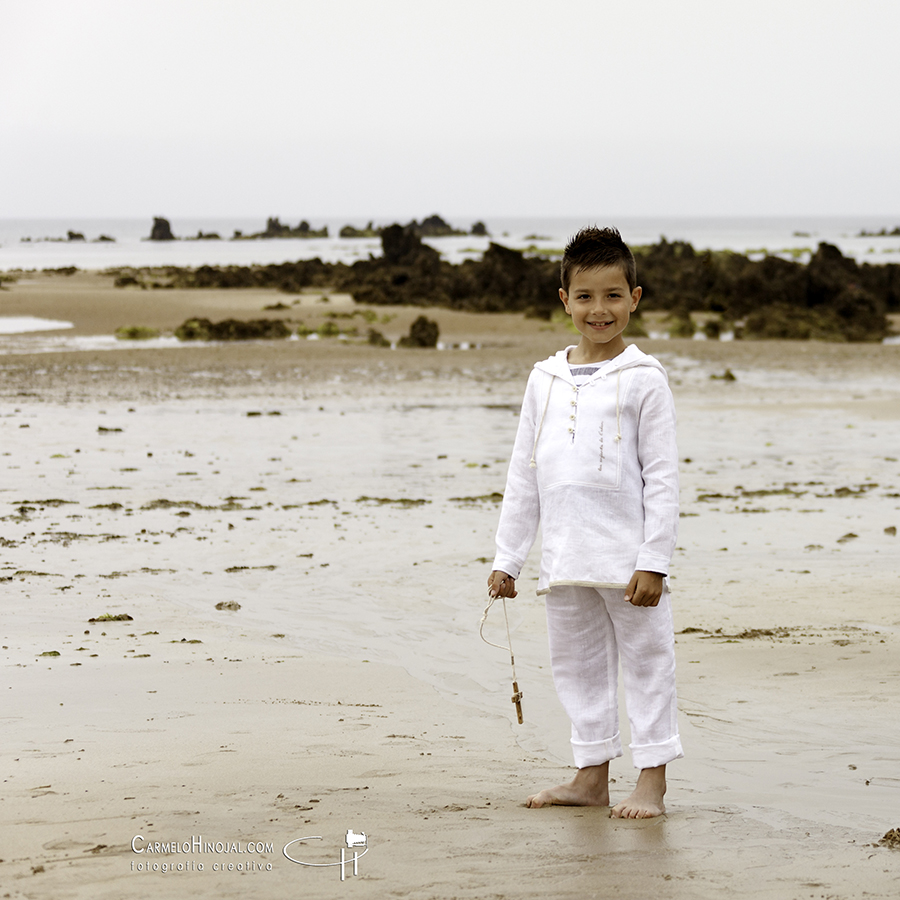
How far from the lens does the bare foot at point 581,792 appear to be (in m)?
3.44

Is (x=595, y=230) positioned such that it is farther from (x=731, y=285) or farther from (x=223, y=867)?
(x=731, y=285)

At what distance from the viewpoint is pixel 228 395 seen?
16.0m

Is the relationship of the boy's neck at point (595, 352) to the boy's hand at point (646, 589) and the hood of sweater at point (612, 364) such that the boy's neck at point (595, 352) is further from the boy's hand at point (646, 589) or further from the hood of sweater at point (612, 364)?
the boy's hand at point (646, 589)

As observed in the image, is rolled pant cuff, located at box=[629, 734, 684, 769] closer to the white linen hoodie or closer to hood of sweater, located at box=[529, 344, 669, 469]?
the white linen hoodie

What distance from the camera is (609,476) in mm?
3340

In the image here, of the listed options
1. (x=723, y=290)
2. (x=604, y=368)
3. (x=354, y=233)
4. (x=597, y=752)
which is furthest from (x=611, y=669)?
(x=354, y=233)

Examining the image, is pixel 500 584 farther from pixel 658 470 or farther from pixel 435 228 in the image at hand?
pixel 435 228

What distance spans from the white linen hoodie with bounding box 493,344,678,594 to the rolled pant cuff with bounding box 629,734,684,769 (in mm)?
526

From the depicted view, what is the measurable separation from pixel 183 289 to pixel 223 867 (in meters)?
36.9

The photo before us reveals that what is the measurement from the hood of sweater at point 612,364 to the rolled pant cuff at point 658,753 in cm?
108

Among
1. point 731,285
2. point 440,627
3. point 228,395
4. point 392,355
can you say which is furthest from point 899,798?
point 731,285

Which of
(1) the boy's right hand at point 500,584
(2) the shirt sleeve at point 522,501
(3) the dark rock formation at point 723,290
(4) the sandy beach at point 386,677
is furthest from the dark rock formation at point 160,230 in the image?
(1) the boy's right hand at point 500,584

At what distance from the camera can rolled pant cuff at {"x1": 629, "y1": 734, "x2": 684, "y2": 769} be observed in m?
3.40

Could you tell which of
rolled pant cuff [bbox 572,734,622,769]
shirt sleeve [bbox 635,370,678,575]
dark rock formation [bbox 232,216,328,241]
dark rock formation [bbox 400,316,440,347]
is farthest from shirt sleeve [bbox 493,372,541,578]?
dark rock formation [bbox 232,216,328,241]
